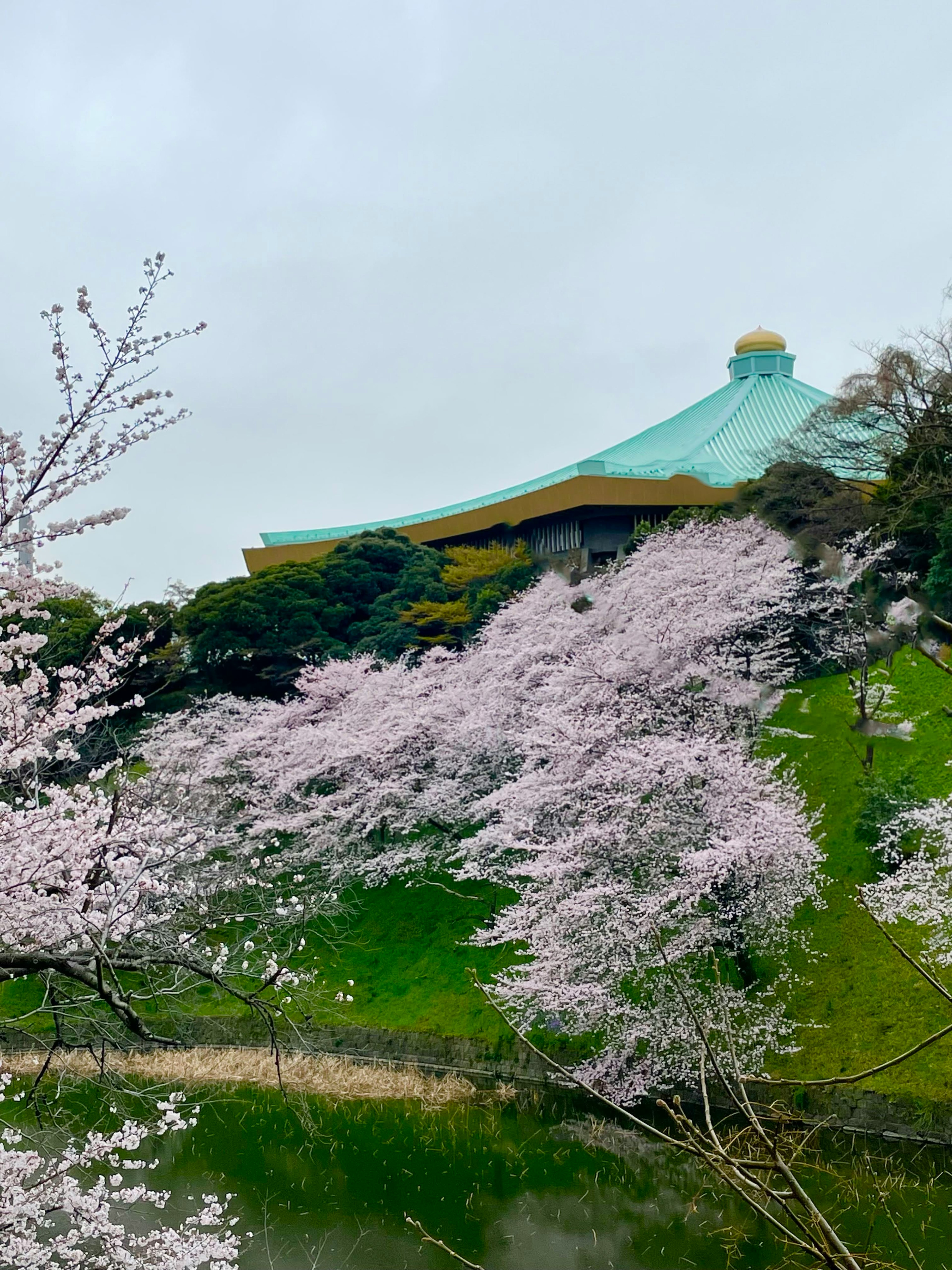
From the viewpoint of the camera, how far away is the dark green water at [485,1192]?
8656 mm

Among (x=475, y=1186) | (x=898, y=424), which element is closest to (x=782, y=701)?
(x=898, y=424)

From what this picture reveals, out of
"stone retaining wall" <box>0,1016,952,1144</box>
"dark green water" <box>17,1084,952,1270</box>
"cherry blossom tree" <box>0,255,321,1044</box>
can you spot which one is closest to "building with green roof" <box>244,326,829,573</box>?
"stone retaining wall" <box>0,1016,952,1144</box>

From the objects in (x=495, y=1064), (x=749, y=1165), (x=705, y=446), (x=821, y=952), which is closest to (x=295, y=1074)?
(x=495, y=1064)

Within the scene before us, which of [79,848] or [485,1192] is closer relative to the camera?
[79,848]

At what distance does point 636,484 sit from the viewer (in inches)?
1059

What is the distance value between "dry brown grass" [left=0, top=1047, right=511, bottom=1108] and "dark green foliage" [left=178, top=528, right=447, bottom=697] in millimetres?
9832

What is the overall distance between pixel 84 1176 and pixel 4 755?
7388mm

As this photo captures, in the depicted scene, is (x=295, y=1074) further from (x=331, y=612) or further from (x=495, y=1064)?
(x=331, y=612)

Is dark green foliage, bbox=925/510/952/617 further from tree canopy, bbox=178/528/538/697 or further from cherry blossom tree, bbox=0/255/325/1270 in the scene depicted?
cherry blossom tree, bbox=0/255/325/1270

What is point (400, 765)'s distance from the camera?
19922 mm

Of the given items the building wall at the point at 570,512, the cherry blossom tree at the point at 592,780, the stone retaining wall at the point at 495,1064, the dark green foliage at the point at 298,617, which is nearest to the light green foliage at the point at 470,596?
the dark green foliage at the point at 298,617

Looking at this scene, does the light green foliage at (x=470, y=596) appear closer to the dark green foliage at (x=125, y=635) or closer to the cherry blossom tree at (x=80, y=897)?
the dark green foliage at (x=125, y=635)

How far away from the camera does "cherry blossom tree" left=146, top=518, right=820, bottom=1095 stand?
12719 millimetres

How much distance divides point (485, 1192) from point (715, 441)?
75.0ft
